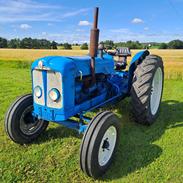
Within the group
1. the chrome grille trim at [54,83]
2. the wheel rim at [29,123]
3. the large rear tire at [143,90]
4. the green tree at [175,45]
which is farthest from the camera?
the green tree at [175,45]

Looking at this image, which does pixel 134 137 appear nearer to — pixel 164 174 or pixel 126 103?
pixel 164 174

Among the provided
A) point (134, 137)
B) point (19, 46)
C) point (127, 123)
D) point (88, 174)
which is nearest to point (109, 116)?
point (88, 174)

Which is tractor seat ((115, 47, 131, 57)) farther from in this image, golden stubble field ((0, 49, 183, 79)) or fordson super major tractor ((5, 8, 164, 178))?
golden stubble field ((0, 49, 183, 79))

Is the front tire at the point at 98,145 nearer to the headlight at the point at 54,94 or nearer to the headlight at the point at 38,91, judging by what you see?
the headlight at the point at 54,94

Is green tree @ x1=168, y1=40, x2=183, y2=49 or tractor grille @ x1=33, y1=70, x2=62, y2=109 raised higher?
tractor grille @ x1=33, y1=70, x2=62, y2=109

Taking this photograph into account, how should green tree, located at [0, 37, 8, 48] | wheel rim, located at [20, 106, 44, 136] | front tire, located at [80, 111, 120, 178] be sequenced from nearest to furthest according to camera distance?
front tire, located at [80, 111, 120, 178] < wheel rim, located at [20, 106, 44, 136] < green tree, located at [0, 37, 8, 48]

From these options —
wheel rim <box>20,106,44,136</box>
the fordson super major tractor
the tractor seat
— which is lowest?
A: wheel rim <box>20,106,44,136</box>

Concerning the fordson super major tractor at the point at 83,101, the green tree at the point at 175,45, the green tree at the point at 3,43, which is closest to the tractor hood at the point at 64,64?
the fordson super major tractor at the point at 83,101

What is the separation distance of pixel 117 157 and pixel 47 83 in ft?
4.77

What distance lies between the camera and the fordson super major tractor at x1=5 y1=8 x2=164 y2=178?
3172 mm

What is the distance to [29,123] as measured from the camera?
13.3 feet

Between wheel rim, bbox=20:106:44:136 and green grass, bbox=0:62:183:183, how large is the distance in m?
0.22

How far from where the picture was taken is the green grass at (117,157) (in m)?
3.25

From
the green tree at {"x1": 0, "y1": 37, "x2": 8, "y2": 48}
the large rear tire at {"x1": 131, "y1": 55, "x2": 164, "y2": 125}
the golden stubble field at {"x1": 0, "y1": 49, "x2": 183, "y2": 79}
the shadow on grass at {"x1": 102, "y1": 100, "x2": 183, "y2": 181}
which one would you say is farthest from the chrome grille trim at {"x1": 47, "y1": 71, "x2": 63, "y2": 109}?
the green tree at {"x1": 0, "y1": 37, "x2": 8, "y2": 48}
